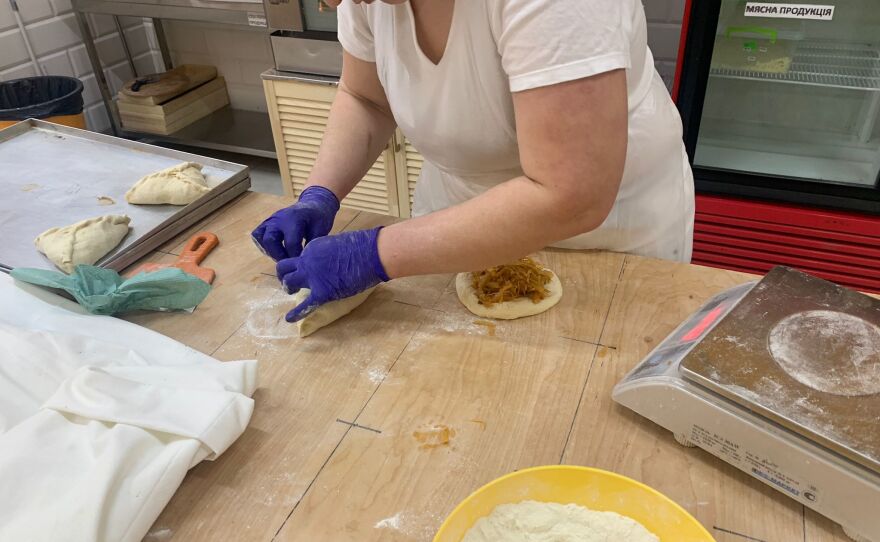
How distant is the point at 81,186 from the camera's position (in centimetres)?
158

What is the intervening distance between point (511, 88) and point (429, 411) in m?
0.50

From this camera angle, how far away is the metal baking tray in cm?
138

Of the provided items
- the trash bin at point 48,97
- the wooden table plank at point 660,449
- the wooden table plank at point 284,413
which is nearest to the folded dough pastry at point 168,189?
the wooden table plank at point 284,413

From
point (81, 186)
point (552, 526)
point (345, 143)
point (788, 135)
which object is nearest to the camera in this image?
point (552, 526)

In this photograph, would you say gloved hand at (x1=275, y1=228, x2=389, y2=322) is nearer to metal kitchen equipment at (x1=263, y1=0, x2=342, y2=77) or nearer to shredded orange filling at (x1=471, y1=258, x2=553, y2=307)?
shredded orange filling at (x1=471, y1=258, x2=553, y2=307)

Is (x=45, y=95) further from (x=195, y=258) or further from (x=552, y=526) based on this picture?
(x=552, y=526)

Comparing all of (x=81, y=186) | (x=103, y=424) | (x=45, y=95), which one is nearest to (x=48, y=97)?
(x=45, y=95)

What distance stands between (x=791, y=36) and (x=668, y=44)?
0.44m

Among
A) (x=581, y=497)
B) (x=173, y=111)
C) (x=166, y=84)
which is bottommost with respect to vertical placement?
(x=173, y=111)

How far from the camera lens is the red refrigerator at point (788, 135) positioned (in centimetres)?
197

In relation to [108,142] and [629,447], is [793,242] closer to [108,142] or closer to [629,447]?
[629,447]

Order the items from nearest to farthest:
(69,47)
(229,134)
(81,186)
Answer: (81,186)
(69,47)
(229,134)

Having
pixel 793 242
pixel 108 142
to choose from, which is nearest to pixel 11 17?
pixel 108 142

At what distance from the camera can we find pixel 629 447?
35.2 inches
